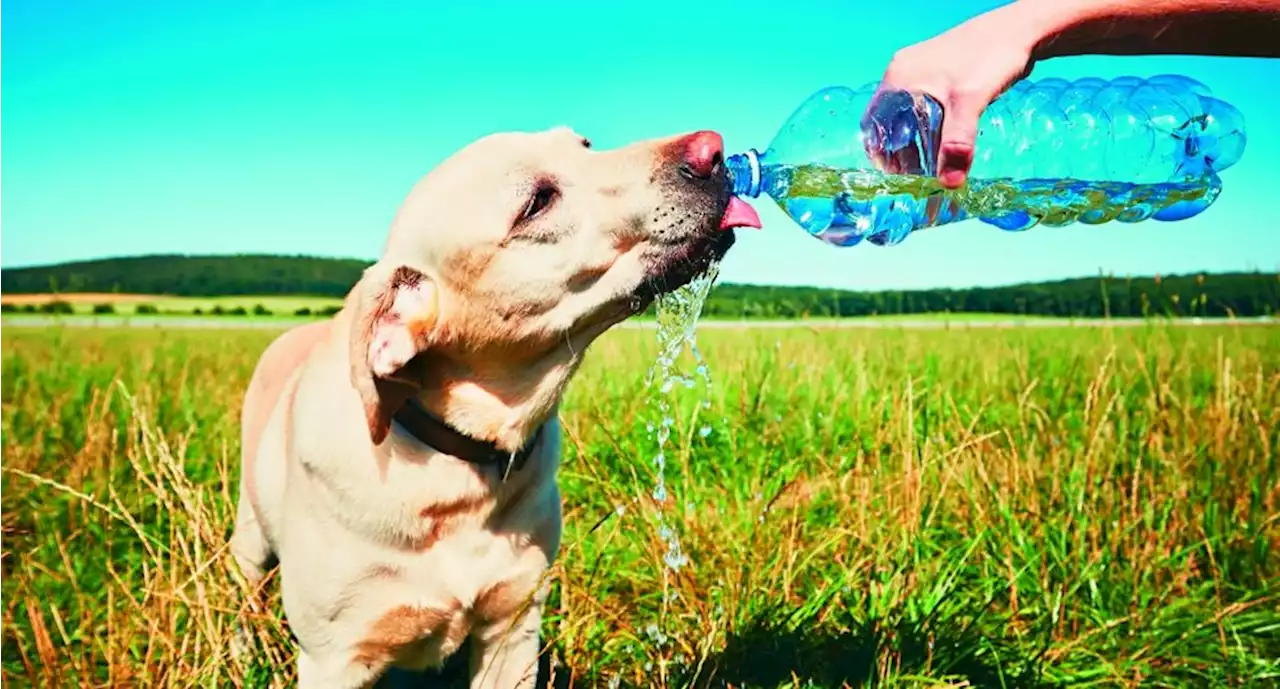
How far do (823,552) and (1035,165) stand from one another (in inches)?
64.6

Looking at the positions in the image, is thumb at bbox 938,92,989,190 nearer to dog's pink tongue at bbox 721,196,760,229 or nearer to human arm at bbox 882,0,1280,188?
human arm at bbox 882,0,1280,188

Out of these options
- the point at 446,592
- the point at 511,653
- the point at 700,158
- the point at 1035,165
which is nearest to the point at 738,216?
the point at 700,158

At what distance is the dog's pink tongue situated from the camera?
261 cm

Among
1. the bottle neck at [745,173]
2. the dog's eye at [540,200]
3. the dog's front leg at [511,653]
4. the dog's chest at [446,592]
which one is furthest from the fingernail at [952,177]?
the dog's front leg at [511,653]

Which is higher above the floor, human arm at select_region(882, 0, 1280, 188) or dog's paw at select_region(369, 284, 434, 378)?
human arm at select_region(882, 0, 1280, 188)

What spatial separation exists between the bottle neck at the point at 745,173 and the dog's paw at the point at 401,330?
984mm

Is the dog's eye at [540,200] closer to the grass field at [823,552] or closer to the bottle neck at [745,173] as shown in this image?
the bottle neck at [745,173]

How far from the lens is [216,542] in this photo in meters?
2.99

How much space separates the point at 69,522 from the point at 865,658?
3.68 m

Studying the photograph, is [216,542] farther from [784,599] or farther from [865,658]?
[865,658]

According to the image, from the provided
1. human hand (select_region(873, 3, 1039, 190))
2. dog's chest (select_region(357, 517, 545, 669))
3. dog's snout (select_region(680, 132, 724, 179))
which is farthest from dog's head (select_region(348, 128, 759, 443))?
human hand (select_region(873, 3, 1039, 190))

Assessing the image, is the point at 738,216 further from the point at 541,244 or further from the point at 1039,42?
the point at 1039,42

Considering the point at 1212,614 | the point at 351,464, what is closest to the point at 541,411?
the point at 351,464

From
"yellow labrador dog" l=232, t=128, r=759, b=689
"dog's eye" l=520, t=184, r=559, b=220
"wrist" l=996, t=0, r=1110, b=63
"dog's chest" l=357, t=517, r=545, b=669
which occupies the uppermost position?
"wrist" l=996, t=0, r=1110, b=63
